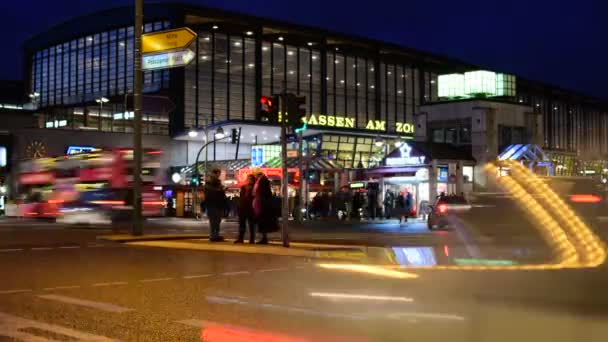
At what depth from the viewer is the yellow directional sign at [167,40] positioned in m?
20.0

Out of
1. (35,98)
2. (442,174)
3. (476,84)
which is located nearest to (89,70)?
(35,98)

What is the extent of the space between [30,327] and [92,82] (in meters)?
72.8

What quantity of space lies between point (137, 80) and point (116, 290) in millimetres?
11530

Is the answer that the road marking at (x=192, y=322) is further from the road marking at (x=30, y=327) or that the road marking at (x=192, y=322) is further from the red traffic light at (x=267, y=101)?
the red traffic light at (x=267, y=101)

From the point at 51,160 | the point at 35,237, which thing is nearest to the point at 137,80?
the point at 35,237

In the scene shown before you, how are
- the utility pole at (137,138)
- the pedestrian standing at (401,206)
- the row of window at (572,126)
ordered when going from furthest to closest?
1. the row of window at (572,126)
2. the pedestrian standing at (401,206)
3. the utility pole at (137,138)

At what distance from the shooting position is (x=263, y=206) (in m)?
18.4

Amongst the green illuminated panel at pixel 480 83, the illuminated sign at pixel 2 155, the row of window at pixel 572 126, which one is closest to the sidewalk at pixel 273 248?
the green illuminated panel at pixel 480 83

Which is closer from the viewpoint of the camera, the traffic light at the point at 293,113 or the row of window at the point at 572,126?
the traffic light at the point at 293,113

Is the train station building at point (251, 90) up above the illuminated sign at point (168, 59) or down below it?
above

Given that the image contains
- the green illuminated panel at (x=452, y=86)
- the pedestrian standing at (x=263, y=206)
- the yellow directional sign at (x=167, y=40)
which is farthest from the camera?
the green illuminated panel at (x=452, y=86)

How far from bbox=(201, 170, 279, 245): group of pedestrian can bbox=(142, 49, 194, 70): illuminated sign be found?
10.6 ft

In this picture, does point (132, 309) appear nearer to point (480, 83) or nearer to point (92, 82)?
point (480, 83)

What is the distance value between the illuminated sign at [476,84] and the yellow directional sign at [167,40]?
41.0 metres
